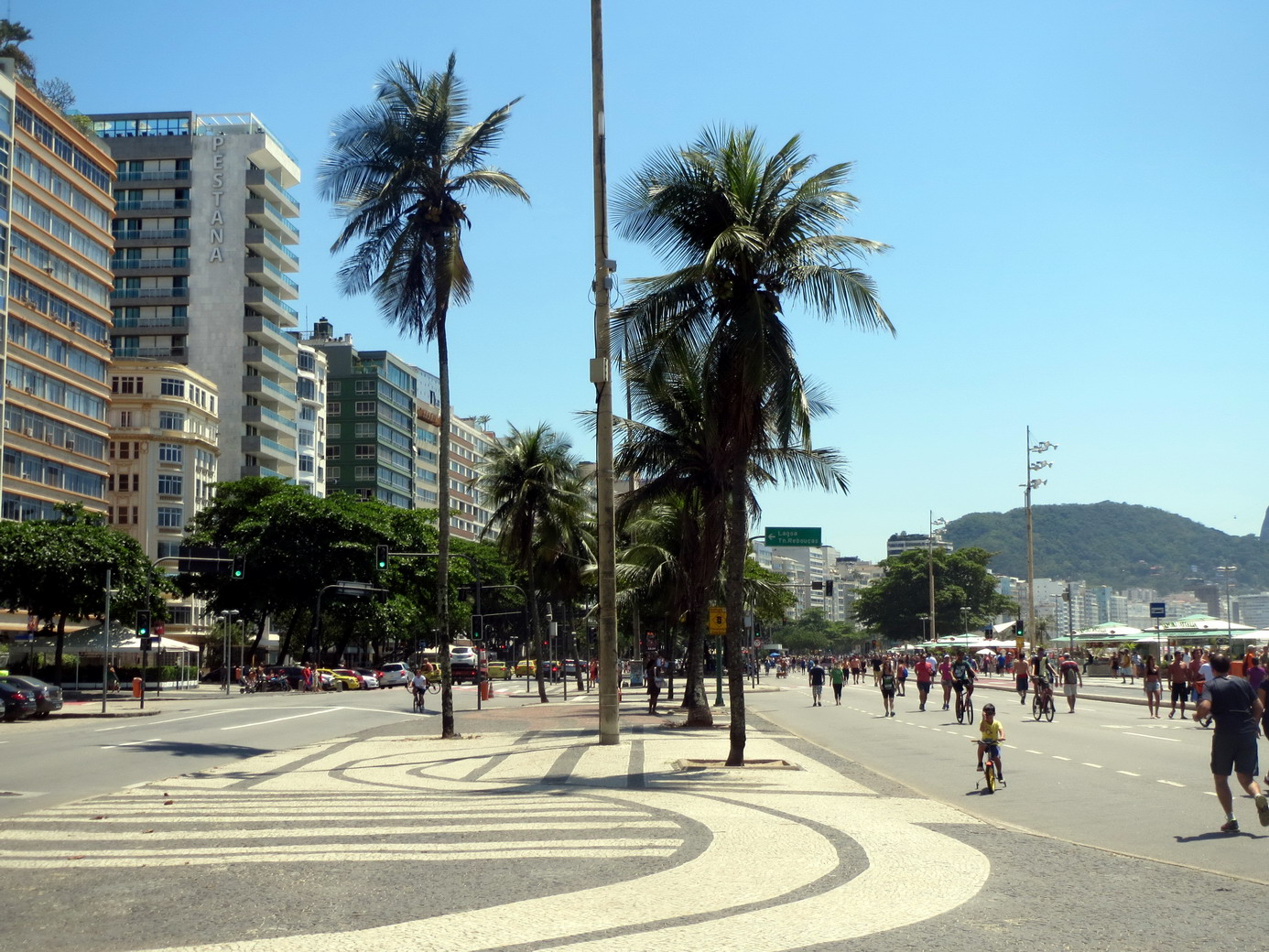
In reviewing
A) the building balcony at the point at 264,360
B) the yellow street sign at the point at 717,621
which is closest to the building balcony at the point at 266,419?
the building balcony at the point at 264,360

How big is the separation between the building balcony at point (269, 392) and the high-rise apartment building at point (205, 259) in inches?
5.7

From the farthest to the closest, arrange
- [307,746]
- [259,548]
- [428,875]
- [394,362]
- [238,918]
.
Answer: [394,362] → [259,548] → [307,746] → [428,875] → [238,918]

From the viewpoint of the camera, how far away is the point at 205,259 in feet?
311

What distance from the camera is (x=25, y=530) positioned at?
55250mm

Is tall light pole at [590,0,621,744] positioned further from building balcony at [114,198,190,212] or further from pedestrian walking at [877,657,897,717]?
building balcony at [114,198,190,212]

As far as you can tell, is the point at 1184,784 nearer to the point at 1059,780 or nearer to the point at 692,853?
the point at 1059,780

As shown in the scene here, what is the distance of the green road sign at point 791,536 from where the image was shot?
38.5m

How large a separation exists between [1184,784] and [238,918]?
13300 mm

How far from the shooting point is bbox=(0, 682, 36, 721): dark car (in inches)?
1487

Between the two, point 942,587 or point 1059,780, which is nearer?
point 1059,780

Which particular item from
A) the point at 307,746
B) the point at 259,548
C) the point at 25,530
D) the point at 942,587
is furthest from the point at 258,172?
the point at 942,587

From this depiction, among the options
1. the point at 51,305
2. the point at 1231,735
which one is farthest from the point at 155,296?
the point at 1231,735

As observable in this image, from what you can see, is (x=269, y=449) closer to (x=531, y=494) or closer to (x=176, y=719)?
(x=531, y=494)

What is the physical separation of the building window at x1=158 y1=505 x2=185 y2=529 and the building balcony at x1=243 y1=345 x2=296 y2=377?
541 inches
